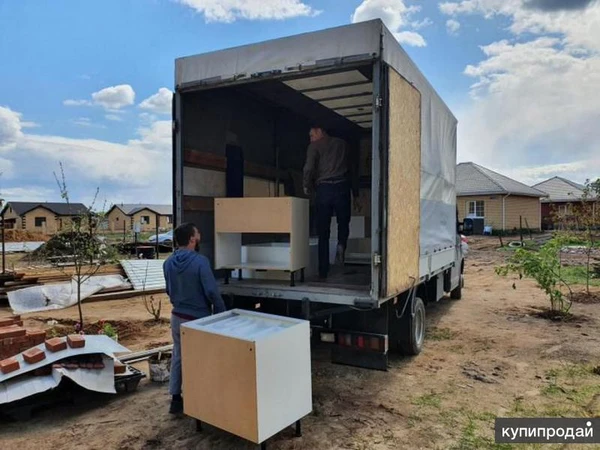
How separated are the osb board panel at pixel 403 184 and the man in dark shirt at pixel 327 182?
2.83 feet

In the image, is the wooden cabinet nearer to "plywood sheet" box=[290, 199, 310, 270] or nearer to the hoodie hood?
"plywood sheet" box=[290, 199, 310, 270]

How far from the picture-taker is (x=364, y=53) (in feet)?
11.5

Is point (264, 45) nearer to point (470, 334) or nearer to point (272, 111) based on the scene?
point (272, 111)

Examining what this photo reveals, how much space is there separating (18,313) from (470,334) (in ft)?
27.2

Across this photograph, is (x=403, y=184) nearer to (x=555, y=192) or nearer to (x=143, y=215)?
(x=555, y=192)

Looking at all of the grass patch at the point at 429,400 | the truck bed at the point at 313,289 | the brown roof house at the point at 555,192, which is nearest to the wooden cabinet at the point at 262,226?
the truck bed at the point at 313,289

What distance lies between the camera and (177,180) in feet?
14.4

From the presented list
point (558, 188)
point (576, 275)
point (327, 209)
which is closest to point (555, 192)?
point (558, 188)

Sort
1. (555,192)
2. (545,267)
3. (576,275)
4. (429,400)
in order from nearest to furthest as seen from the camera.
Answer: (429,400) → (545,267) → (576,275) → (555,192)

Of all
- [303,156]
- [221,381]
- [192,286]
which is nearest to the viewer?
[221,381]

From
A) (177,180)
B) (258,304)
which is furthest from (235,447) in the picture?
(177,180)

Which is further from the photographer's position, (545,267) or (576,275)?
(576,275)

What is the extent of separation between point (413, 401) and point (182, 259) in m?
2.47

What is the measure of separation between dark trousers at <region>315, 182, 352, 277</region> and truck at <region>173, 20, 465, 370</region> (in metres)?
0.23
